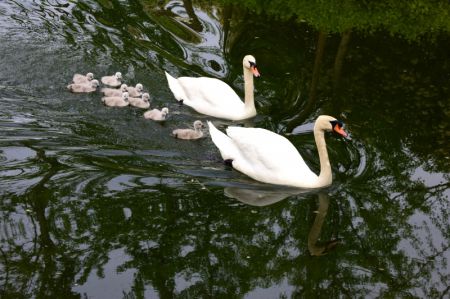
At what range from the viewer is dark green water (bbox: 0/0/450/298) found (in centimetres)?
783

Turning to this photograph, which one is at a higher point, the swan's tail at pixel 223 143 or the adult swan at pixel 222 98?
the adult swan at pixel 222 98

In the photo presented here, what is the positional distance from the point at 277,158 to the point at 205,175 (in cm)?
90

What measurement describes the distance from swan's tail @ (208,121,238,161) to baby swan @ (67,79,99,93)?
201cm

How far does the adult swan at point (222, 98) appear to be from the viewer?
11.6 metres

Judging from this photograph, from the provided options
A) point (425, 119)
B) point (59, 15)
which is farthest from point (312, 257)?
point (59, 15)

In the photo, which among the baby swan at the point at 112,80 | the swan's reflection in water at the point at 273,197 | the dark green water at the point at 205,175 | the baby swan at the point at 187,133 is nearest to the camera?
the dark green water at the point at 205,175

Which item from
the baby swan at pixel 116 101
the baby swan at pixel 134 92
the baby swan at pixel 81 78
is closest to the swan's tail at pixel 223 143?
the baby swan at pixel 116 101

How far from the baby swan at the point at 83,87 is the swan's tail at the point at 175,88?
1177mm

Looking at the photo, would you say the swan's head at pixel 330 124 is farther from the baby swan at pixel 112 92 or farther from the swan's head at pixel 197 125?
the baby swan at pixel 112 92

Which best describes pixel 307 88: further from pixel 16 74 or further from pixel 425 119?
pixel 16 74

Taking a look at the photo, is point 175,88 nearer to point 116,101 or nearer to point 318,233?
point 116,101

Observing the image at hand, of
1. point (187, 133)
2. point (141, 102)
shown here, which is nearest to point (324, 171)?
point (187, 133)

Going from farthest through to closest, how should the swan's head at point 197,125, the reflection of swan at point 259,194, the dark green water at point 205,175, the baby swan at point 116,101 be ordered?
1. the baby swan at point 116,101
2. the swan's head at point 197,125
3. the reflection of swan at point 259,194
4. the dark green water at point 205,175

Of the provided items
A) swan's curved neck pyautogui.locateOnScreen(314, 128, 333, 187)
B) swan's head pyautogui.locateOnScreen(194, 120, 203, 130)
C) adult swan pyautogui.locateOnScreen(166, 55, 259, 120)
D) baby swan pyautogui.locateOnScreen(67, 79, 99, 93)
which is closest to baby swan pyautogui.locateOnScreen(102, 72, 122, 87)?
baby swan pyautogui.locateOnScreen(67, 79, 99, 93)
